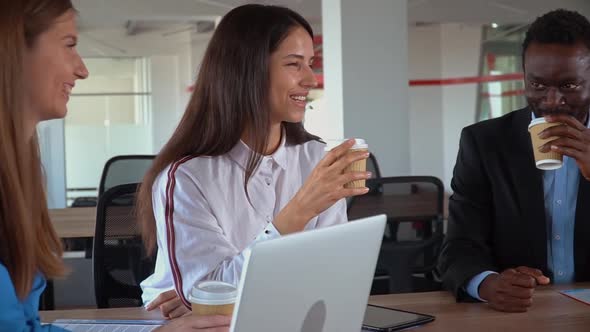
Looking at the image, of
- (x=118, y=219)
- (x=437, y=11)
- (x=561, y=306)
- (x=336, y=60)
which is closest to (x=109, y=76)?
(x=437, y=11)

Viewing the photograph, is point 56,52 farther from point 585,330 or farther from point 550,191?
point 550,191

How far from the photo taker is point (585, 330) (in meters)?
1.79

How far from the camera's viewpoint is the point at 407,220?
10.9 feet

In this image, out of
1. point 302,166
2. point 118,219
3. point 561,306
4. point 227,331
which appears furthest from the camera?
point 118,219

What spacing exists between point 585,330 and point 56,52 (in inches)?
51.4

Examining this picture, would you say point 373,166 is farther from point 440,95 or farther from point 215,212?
point 440,95

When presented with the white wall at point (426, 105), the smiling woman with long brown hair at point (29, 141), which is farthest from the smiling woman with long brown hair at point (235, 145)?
the white wall at point (426, 105)

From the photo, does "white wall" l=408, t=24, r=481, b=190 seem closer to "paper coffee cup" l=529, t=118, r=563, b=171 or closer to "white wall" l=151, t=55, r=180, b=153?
"white wall" l=151, t=55, r=180, b=153

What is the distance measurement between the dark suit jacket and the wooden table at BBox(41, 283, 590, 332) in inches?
6.4

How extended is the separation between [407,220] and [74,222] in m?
2.15

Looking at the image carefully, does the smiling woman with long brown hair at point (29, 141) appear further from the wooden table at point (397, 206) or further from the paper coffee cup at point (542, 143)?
the wooden table at point (397, 206)

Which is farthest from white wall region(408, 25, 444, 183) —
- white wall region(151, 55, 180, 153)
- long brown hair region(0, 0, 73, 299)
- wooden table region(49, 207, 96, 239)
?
long brown hair region(0, 0, 73, 299)

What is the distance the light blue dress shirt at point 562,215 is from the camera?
7.60ft

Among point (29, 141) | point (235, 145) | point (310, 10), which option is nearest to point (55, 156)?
point (310, 10)
